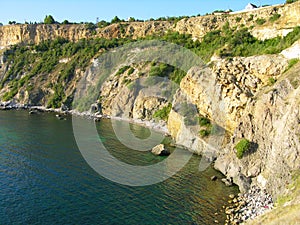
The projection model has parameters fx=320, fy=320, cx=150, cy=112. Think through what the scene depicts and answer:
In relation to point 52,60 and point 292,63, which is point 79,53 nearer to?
point 52,60

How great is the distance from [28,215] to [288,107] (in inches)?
1077

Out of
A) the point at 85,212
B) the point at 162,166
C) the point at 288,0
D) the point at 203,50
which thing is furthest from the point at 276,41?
the point at 85,212

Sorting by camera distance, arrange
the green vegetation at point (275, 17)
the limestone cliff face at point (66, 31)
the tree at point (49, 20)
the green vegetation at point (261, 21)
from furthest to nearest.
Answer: the tree at point (49, 20) < the limestone cliff face at point (66, 31) < the green vegetation at point (261, 21) < the green vegetation at point (275, 17)

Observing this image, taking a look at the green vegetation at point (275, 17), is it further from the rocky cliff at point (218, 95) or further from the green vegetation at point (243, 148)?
the green vegetation at point (243, 148)

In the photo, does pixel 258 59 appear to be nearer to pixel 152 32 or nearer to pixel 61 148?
pixel 61 148

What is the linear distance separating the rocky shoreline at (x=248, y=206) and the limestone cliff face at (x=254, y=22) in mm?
33273

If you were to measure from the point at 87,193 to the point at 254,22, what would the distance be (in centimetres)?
5604

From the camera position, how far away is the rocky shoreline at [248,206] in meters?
28.8

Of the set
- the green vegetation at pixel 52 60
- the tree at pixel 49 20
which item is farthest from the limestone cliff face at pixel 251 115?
the tree at pixel 49 20

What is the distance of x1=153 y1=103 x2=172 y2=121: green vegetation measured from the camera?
2777 inches

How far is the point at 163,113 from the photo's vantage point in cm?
7106

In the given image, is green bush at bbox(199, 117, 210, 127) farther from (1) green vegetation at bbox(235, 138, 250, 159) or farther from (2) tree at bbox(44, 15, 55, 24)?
(2) tree at bbox(44, 15, 55, 24)

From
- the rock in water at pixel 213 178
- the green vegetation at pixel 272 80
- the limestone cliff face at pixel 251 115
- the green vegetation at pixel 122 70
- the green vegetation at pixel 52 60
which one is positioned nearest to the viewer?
the limestone cliff face at pixel 251 115

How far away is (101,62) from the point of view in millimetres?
98250
